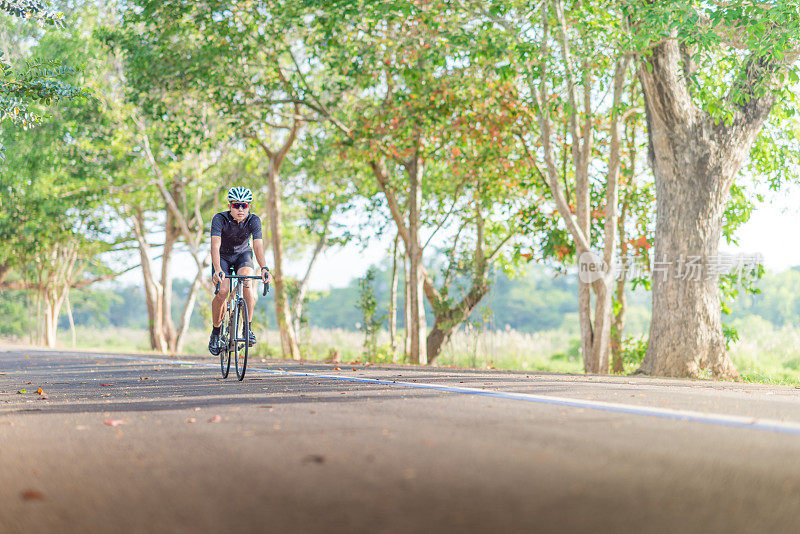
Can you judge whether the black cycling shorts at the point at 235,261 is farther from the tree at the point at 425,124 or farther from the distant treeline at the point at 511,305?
the distant treeline at the point at 511,305

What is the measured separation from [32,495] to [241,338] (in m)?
6.03

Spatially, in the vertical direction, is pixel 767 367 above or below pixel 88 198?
below

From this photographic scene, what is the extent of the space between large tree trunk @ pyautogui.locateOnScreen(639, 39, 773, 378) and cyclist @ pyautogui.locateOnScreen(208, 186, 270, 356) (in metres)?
6.98

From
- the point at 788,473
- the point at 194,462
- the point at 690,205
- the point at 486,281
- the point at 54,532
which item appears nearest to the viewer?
the point at 54,532

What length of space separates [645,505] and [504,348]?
899 inches

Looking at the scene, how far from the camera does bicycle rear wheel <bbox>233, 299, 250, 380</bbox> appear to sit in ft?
31.6

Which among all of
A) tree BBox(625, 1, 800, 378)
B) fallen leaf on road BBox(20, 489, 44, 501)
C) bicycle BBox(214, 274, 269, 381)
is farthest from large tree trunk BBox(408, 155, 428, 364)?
fallen leaf on road BBox(20, 489, 44, 501)

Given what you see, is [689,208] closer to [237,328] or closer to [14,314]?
[237,328]

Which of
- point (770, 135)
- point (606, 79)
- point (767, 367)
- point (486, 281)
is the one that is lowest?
point (767, 367)

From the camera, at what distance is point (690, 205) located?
43.6 feet

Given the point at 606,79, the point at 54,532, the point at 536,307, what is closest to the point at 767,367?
the point at 606,79

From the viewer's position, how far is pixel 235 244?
970cm

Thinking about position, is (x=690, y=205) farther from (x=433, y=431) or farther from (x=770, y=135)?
(x=433, y=431)

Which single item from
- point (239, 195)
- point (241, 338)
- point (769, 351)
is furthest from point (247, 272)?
point (769, 351)
